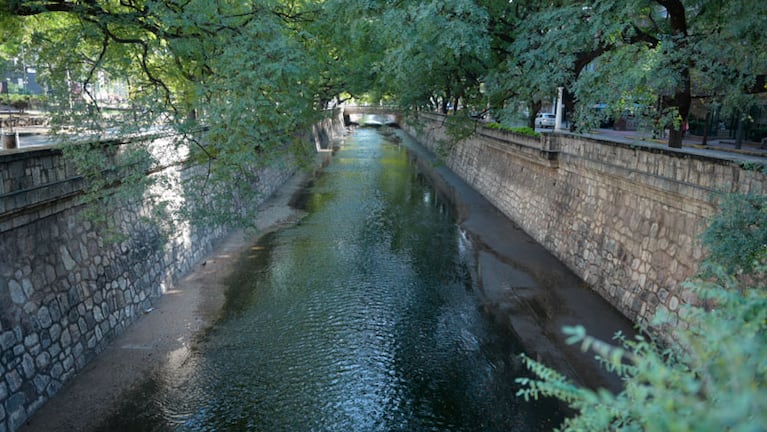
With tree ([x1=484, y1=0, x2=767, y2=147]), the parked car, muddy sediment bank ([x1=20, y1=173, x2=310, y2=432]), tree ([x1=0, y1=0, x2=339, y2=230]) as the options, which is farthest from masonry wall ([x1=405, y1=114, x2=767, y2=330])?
the parked car

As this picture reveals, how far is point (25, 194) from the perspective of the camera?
8961mm

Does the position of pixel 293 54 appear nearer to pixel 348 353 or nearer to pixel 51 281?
pixel 51 281

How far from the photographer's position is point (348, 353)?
1152cm

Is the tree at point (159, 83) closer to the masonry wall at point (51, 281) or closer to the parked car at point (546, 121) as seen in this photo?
the masonry wall at point (51, 281)

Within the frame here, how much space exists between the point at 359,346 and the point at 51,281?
6152 millimetres

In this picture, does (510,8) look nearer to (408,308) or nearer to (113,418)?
(408,308)

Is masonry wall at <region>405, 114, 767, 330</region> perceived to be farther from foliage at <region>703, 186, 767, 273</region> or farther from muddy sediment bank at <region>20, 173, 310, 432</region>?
muddy sediment bank at <region>20, 173, 310, 432</region>

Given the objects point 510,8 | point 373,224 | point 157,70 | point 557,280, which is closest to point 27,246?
point 157,70

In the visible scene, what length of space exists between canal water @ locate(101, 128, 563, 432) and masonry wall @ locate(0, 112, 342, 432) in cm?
152

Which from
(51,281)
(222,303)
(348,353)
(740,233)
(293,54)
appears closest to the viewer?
(740,233)

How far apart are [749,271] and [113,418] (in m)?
9.96

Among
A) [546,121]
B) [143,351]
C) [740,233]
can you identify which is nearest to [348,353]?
[143,351]

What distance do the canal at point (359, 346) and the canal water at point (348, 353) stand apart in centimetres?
3

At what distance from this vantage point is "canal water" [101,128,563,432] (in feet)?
30.5
